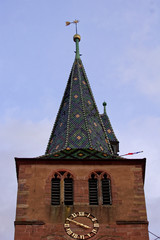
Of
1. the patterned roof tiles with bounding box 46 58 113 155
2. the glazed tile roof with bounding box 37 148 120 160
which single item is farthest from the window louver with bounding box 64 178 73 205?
the patterned roof tiles with bounding box 46 58 113 155

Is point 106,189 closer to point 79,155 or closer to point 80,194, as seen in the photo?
point 80,194

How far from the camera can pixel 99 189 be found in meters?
26.4

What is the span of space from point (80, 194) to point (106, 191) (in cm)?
109

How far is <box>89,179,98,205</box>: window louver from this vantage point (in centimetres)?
2603

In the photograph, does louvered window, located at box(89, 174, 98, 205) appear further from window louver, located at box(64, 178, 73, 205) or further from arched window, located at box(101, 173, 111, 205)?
window louver, located at box(64, 178, 73, 205)

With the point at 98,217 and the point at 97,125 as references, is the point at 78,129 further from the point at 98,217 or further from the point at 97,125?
the point at 98,217

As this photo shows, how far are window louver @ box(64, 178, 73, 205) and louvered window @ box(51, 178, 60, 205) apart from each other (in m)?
0.28

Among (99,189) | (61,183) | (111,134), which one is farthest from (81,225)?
(111,134)

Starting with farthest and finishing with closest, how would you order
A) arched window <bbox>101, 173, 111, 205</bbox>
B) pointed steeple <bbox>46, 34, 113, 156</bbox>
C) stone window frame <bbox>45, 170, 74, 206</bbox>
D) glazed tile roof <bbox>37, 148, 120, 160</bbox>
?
pointed steeple <bbox>46, 34, 113, 156</bbox> → glazed tile roof <bbox>37, 148, 120, 160</bbox> → arched window <bbox>101, 173, 111, 205</bbox> → stone window frame <bbox>45, 170, 74, 206</bbox>

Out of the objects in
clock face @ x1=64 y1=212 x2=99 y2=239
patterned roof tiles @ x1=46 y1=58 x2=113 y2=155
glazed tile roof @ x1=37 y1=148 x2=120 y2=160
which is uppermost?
patterned roof tiles @ x1=46 y1=58 x2=113 y2=155

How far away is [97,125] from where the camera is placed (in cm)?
3186

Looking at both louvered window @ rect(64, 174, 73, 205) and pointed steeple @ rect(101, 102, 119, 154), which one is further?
pointed steeple @ rect(101, 102, 119, 154)

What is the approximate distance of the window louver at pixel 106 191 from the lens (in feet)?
85.7

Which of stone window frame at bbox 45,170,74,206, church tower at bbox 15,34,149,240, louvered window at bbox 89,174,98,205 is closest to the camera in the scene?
church tower at bbox 15,34,149,240
